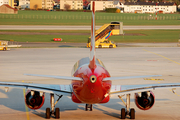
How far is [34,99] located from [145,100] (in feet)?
24.3

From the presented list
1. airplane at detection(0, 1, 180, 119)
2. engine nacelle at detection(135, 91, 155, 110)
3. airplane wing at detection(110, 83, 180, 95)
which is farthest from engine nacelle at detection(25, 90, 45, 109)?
engine nacelle at detection(135, 91, 155, 110)

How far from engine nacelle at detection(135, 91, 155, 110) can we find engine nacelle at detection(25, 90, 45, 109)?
255 inches

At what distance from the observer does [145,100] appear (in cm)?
2033

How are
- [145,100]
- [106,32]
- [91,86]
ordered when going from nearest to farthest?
[91,86], [145,100], [106,32]

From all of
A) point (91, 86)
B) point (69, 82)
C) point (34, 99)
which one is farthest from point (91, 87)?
point (69, 82)

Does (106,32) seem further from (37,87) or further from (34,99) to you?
(37,87)

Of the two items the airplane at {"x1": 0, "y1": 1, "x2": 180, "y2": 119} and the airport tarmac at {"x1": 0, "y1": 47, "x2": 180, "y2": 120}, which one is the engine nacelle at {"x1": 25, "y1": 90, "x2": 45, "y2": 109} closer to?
the airplane at {"x1": 0, "y1": 1, "x2": 180, "y2": 119}

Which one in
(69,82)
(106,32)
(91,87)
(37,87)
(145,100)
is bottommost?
(69,82)

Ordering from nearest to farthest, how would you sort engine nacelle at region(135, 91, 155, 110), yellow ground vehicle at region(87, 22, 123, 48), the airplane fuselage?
the airplane fuselage → engine nacelle at region(135, 91, 155, 110) → yellow ground vehicle at region(87, 22, 123, 48)

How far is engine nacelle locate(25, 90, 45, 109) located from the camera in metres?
19.8

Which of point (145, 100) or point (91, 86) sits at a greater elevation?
point (91, 86)

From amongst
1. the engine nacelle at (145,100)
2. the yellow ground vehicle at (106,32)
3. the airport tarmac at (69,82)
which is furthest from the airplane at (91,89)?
the yellow ground vehicle at (106,32)

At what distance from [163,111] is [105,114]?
4372 mm

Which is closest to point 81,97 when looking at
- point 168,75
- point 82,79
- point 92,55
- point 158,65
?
point 82,79
